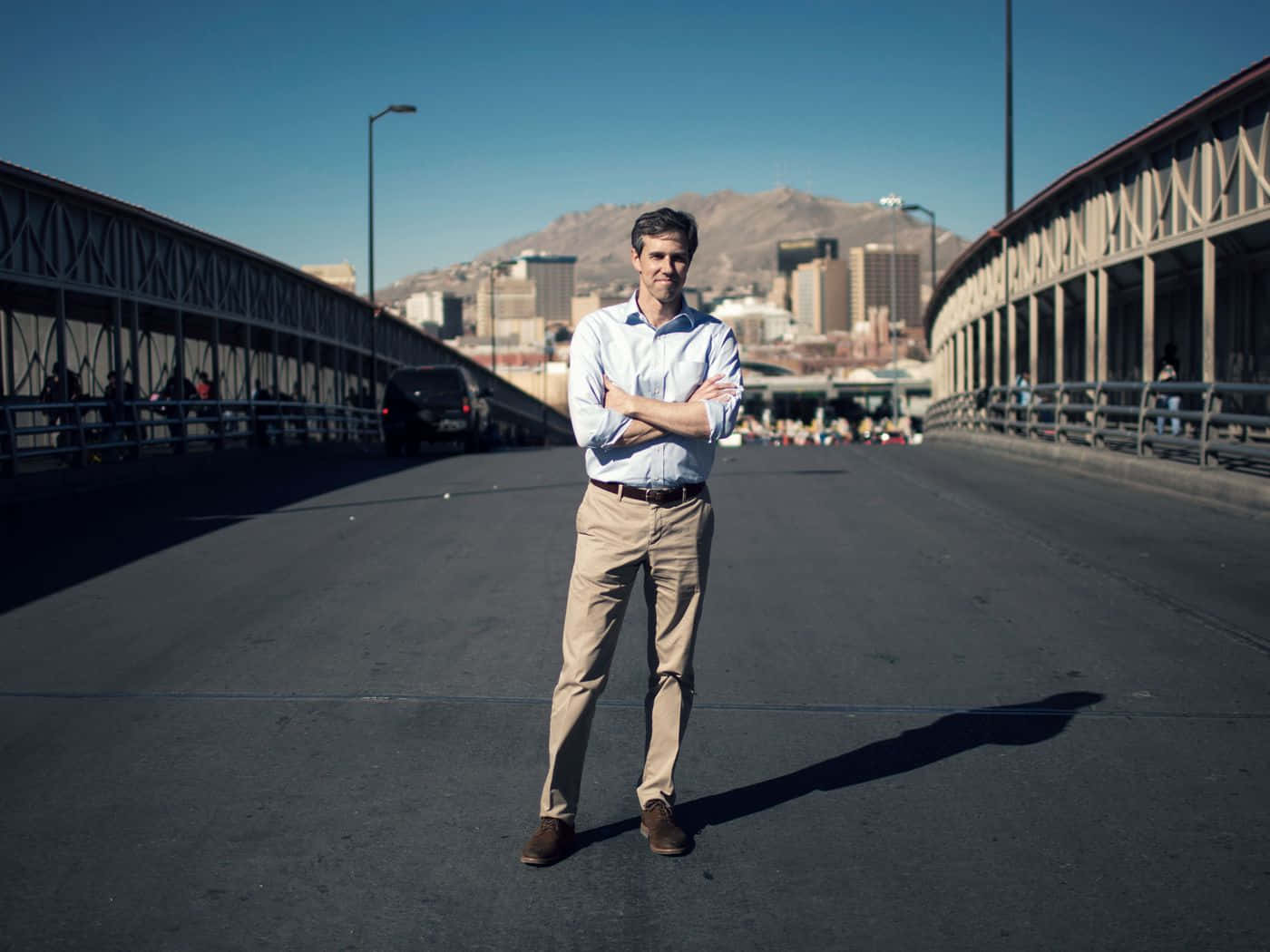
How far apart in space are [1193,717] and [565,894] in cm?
340

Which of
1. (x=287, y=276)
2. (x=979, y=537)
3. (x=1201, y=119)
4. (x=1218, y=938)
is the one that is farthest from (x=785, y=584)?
(x=287, y=276)

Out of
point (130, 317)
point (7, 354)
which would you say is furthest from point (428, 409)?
point (7, 354)

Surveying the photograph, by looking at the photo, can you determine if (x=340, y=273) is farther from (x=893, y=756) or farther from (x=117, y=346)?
(x=893, y=756)

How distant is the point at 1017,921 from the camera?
3.90 m

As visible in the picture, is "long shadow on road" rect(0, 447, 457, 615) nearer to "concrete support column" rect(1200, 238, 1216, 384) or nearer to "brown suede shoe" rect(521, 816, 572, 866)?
"brown suede shoe" rect(521, 816, 572, 866)

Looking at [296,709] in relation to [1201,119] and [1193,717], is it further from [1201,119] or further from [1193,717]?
[1201,119]

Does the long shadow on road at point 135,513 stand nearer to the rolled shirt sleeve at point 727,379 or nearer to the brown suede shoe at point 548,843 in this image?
the brown suede shoe at point 548,843

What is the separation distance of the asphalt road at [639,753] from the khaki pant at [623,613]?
0.99 ft

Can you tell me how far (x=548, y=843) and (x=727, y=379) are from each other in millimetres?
1622

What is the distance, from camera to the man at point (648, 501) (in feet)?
14.5

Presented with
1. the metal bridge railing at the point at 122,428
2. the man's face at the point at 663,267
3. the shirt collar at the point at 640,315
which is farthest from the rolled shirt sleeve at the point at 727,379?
the metal bridge railing at the point at 122,428

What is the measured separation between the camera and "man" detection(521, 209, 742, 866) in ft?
14.5

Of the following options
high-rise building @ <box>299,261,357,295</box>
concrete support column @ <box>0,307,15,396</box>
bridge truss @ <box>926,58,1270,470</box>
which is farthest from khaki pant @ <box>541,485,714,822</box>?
high-rise building @ <box>299,261,357,295</box>

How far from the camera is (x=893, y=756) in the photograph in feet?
18.3
